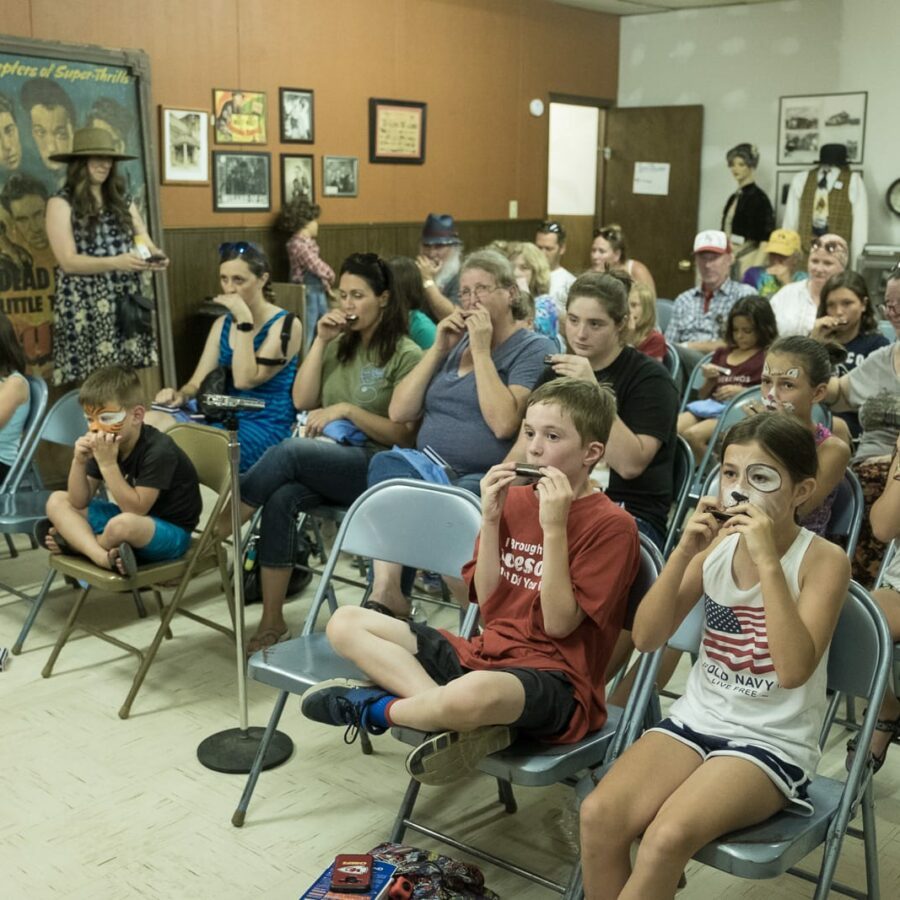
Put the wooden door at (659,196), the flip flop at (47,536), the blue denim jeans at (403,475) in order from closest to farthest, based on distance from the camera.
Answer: the blue denim jeans at (403,475), the flip flop at (47,536), the wooden door at (659,196)

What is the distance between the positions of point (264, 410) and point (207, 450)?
2.18 feet

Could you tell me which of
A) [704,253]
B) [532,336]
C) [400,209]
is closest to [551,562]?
[532,336]

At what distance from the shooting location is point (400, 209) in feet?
27.3

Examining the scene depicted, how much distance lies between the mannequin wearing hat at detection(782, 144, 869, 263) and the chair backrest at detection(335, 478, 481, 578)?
668 cm

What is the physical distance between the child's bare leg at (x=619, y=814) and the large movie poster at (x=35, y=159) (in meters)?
4.55

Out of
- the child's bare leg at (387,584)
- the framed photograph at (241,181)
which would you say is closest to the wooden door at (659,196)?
the framed photograph at (241,181)

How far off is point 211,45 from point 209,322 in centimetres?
169

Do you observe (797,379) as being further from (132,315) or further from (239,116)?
(239,116)

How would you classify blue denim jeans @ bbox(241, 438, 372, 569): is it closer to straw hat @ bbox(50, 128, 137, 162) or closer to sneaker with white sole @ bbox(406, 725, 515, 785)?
sneaker with white sole @ bbox(406, 725, 515, 785)

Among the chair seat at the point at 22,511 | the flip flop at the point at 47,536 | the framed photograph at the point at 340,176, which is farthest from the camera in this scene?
the framed photograph at the point at 340,176

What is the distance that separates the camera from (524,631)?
2322 mm

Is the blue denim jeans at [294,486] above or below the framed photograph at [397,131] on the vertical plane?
below

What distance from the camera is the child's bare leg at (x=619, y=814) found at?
1946mm

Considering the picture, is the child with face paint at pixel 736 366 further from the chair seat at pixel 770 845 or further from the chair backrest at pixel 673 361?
the chair seat at pixel 770 845
